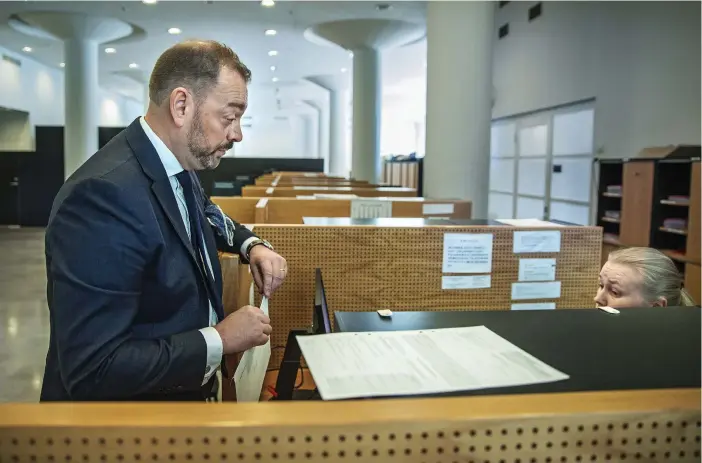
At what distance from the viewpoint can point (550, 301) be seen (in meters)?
2.07

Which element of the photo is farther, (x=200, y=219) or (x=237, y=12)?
(x=237, y=12)

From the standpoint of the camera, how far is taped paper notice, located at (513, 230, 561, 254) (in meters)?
2.02

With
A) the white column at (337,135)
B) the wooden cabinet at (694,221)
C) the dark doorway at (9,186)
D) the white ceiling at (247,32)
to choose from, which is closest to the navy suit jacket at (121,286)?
the wooden cabinet at (694,221)

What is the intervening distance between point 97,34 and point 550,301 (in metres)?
11.7

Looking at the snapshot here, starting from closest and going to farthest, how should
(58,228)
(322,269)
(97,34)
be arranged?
(58,228) < (322,269) < (97,34)

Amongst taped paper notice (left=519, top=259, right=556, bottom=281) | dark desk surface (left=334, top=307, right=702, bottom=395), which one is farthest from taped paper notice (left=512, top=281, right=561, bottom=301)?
dark desk surface (left=334, top=307, right=702, bottom=395)

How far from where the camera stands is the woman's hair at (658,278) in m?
1.83

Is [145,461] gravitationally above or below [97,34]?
below

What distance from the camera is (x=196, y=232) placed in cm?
128

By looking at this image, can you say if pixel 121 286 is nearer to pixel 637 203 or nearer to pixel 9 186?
pixel 637 203

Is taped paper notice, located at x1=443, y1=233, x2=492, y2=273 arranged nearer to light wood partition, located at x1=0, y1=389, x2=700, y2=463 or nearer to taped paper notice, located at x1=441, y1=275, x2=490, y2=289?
taped paper notice, located at x1=441, y1=275, x2=490, y2=289

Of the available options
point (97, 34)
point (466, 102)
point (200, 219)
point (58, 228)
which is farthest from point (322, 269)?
point (97, 34)

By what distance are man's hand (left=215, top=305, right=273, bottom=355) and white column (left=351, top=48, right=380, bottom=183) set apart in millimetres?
12054

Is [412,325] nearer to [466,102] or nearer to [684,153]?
[466,102]
